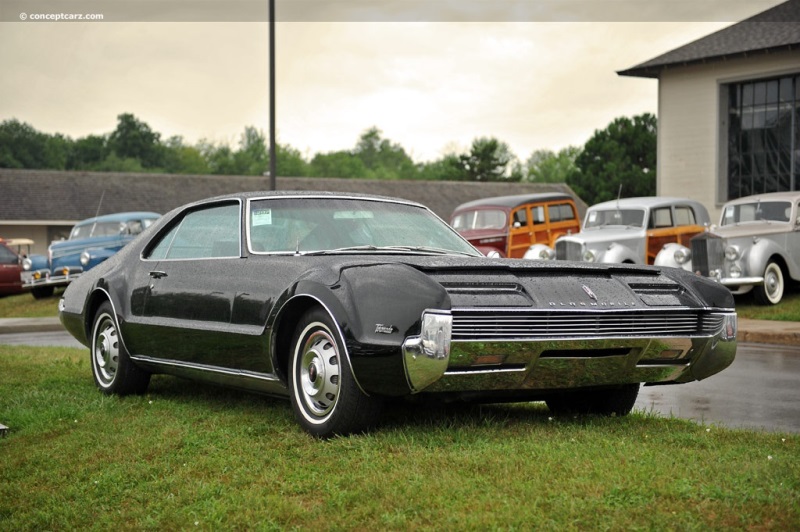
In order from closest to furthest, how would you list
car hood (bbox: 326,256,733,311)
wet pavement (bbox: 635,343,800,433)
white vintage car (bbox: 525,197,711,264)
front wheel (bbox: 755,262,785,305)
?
car hood (bbox: 326,256,733,311) < wet pavement (bbox: 635,343,800,433) < front wheel (bbox: 755,262,785,305) < white vintage car (bbox: 525,197,711,264)

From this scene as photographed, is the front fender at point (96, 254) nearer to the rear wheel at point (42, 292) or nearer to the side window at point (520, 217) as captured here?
the rear wheel at point (42, 292)

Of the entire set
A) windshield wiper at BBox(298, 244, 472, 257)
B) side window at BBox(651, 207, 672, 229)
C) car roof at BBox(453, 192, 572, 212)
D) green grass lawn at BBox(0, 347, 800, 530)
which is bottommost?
green grass lawn at BBox(0, 347, 800, 530)

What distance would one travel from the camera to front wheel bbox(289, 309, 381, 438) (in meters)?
5.33

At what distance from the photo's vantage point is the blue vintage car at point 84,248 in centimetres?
2508

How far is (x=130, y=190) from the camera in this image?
51.3 m

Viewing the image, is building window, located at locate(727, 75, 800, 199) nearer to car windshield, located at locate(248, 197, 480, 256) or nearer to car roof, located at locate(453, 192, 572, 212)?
car roof, located at locate(453, 192, 572, 212)

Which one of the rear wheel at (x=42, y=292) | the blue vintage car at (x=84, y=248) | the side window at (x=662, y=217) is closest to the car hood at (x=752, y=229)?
the side window at (x=662, y=217)

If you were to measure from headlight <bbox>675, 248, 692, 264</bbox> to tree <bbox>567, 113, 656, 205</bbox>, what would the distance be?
43580 mm

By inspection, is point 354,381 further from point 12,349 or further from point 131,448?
point 12,349

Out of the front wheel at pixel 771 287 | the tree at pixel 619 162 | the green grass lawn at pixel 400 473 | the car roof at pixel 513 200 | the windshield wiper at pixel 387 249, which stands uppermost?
the tree at pixel 619 162

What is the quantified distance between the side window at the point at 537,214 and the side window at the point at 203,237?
16295mm

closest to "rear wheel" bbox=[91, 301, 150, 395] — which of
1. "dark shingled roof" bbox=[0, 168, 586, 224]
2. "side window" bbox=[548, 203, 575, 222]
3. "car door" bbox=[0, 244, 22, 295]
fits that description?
"side window" bbox=[548, 203, 575, 222]

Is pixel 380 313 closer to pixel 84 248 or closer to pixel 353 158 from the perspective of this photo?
pixel 84 248

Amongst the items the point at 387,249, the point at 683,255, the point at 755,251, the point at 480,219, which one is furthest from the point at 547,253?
the point at 387,249
